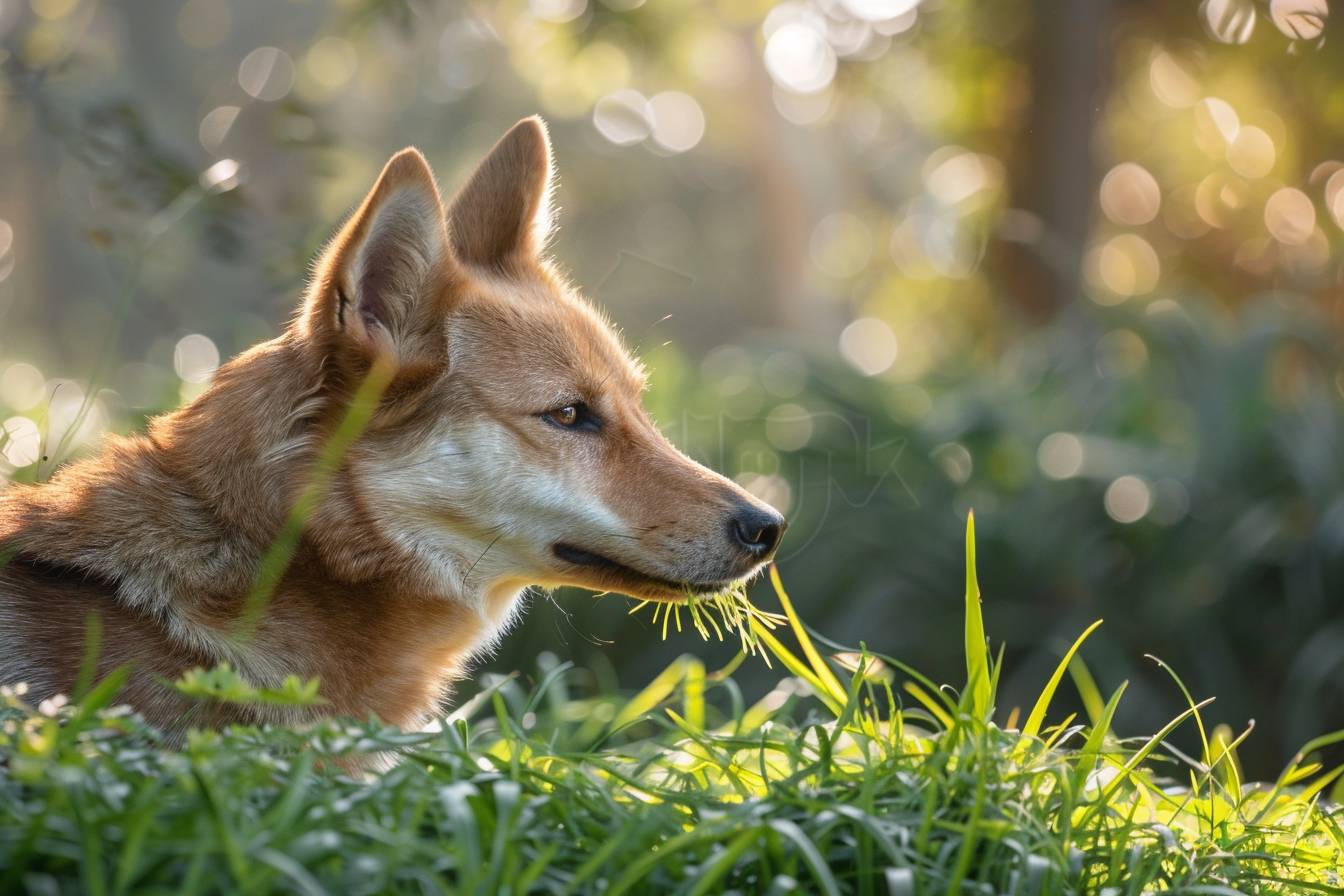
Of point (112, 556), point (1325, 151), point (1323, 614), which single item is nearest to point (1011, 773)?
point (112, 556)

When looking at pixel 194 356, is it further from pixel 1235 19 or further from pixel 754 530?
pixel 1235 19

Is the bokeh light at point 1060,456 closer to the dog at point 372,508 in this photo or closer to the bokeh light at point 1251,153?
→ the dog at point 372,508

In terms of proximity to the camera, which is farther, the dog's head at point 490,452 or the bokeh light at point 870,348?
the bokeh light at point 870,348

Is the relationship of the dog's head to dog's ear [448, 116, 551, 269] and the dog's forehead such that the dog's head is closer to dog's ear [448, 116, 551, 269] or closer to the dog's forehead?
the dog's forehead

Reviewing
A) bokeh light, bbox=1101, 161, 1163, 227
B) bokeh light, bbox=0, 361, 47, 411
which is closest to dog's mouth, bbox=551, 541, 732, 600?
bokeh light, bbox=0, 361, 47, 411

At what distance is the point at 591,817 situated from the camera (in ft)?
7.14

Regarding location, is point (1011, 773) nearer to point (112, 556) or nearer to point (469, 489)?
point (469, 489)

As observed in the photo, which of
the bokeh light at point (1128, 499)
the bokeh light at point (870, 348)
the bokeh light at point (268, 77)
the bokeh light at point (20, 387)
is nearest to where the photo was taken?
the bokeh light at point (268, 77)

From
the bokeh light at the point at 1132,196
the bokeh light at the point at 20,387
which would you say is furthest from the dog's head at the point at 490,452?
the bokeh light at the point at 1132,196

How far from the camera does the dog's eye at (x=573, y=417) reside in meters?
3.26

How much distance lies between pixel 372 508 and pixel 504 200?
1144 mm

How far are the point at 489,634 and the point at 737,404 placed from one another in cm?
437

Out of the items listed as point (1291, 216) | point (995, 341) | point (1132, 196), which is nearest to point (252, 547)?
point (995, 341)

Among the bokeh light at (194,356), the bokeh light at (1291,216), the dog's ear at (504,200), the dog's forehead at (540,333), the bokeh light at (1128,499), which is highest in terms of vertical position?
the bokeh light at (1291,216)
